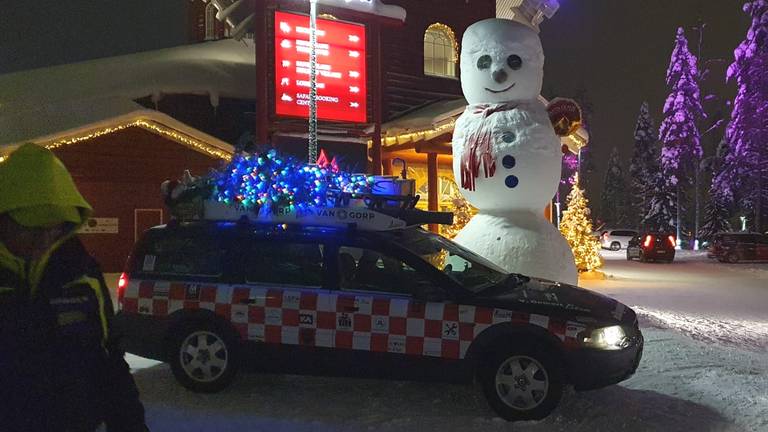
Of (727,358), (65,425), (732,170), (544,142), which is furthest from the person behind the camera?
(732,170)

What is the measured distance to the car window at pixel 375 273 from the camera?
5.11m

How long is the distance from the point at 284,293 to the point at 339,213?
35.4 inches

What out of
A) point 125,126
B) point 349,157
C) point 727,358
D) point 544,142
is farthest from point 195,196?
point 349,157

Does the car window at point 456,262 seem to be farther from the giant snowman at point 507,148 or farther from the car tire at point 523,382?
the giant snowman at point 507,148

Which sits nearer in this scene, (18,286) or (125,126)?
(18,286)

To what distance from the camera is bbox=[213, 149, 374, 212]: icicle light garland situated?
18.8 feet

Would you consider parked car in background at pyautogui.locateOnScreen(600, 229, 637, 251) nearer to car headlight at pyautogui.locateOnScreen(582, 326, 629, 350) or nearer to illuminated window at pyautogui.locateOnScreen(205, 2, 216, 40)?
illuminated window at pyautogui.locateOnScreen(205, 2, 216, 40)

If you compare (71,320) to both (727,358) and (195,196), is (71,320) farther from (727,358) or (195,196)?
(727,358)

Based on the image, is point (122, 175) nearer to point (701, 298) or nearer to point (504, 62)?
point (504, 62)

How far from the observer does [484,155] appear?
8.48m

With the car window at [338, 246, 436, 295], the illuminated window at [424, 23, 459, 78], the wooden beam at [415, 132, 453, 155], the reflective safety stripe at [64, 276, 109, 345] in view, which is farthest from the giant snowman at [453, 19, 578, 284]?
the illuminated window at [424, 23, 459, 78]

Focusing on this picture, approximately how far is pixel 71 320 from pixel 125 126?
45.9ft

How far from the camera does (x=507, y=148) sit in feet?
27.4

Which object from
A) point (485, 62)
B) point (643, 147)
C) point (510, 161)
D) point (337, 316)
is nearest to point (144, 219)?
point (485, 62)
